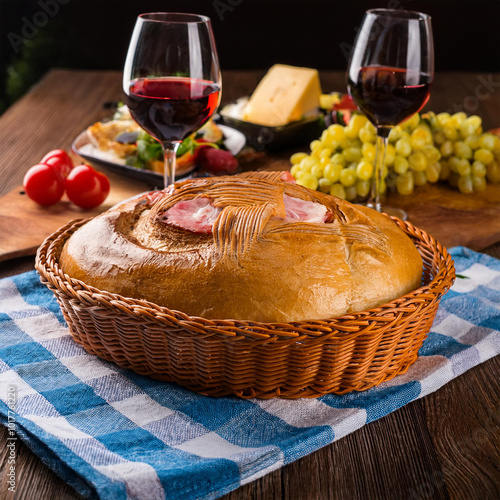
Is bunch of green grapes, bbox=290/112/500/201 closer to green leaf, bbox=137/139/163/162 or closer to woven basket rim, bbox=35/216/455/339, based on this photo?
green leaf, bbox=137/139/163/162

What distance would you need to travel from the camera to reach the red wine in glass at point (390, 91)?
1668 mm

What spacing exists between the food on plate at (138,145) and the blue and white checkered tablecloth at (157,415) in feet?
2.59

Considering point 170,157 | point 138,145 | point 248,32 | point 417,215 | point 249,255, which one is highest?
point 249,255

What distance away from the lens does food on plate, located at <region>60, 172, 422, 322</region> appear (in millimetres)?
1103

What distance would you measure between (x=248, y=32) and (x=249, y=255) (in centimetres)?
365

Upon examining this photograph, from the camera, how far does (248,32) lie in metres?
4.48

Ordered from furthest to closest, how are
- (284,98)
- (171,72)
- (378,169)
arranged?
(284,98), (378,169), (171,72)

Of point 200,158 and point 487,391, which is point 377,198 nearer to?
point 200,158

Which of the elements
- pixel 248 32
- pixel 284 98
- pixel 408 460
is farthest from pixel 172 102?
pixel 248 32

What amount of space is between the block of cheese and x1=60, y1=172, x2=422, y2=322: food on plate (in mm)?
1239

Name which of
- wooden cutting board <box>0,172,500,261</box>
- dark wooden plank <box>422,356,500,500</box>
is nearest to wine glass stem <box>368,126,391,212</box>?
wooden cutting board <box>0,172,500,261</box>

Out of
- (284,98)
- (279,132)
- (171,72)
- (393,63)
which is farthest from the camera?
(284,98)

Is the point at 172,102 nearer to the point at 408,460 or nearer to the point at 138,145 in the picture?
the point at 138,145

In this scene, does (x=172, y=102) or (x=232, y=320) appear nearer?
(x=232, y=320)
